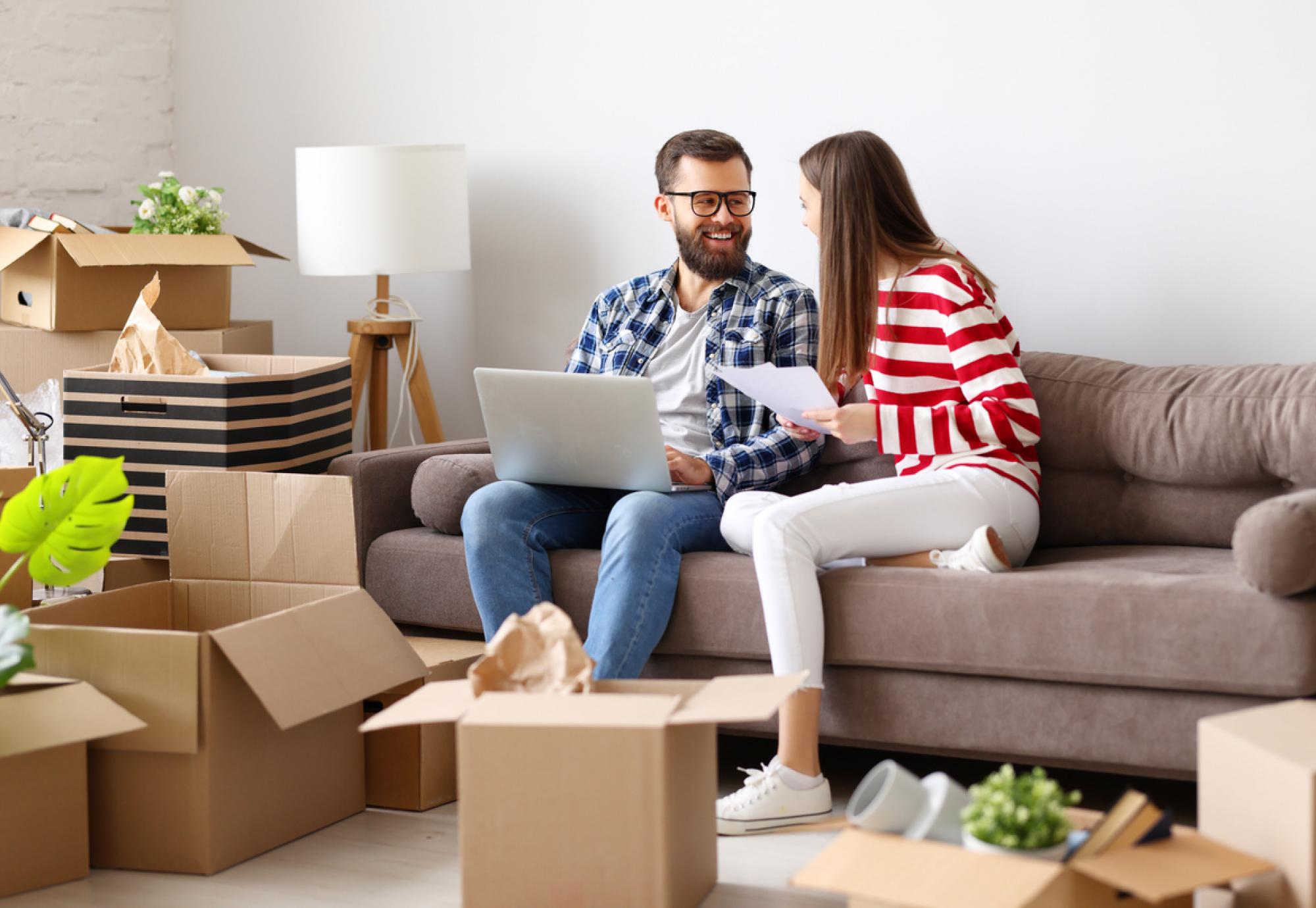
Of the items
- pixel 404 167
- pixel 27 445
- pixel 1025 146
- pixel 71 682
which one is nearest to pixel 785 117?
pixel 1025 146

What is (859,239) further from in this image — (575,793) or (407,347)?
(407,347)

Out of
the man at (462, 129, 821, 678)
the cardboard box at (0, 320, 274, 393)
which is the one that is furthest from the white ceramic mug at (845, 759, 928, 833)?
the cardboard box at (0, 320, 274, 393)

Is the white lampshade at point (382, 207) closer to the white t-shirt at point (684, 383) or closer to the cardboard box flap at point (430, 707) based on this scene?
the white t-shirt at point (684, 383)

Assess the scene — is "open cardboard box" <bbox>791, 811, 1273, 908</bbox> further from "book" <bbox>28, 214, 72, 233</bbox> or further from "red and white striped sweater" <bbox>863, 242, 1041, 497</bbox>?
"book" <bbox>28, 214, 72, 233</bbox>

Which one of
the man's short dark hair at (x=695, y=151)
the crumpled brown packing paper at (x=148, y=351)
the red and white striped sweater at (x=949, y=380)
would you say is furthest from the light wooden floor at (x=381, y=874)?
the man's short dark hair at (x=695, y=151)

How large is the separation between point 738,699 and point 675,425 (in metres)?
1.02

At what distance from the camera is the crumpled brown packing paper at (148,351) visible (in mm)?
2703

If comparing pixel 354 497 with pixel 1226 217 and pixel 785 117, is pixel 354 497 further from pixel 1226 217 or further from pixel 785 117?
pixel 1226 217

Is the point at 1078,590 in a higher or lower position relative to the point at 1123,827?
higher

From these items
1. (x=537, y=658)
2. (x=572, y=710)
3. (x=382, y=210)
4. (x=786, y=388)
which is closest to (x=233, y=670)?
(x=537, y=658)

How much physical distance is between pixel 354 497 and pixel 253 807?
30.6 inches

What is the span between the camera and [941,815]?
1.54 m

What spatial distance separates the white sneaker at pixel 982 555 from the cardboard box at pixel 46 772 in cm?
122

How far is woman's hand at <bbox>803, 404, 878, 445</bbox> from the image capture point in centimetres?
231
